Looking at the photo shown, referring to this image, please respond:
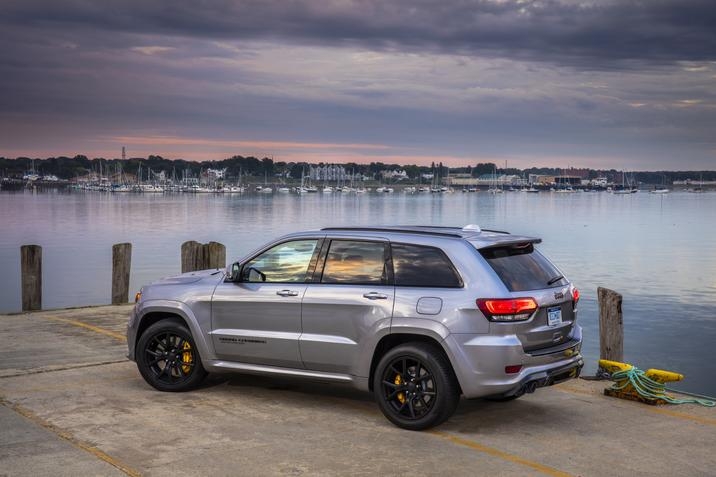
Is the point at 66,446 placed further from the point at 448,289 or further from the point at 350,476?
the point at 448,289

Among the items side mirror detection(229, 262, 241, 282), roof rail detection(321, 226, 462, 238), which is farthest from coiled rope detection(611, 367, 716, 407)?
side mirror detection(229, 262, 241, 282)

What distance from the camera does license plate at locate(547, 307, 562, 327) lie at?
7.70 meters

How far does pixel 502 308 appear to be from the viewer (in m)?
7.36

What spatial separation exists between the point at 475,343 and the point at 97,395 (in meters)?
3.88

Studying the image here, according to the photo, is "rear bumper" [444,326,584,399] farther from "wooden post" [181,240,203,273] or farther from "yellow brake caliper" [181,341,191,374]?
"wooden post" [181,240,203,273]

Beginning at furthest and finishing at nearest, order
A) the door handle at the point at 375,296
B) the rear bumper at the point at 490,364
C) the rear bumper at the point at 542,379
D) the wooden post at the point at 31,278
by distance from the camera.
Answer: the wooden post at the point at 31,278 < the door handle at the point at 375,296 < the rear bumper at the point at 542,379 < the rear bumper at the point at 490,364

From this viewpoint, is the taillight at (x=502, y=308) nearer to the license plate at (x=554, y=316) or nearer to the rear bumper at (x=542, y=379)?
the license plate at (x=554, y=316)

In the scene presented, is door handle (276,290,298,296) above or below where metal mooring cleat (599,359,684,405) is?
above

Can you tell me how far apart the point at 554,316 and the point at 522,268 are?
0.49 metres

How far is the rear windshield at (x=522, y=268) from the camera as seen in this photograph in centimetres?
765

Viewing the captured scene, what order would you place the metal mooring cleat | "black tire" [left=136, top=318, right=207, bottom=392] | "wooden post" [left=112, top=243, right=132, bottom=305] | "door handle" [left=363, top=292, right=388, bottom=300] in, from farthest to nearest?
"wooden post" [left=112, top=243, right=132, bottom=305]
"black tire" [left=136, top=318, right=207, bottom=392]
the metal mooring cleat
"door handle" [left=363, top=292, right=388, bottom=300]

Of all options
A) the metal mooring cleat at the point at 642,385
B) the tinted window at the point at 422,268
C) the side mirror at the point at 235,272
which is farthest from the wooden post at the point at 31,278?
the metal mooring cleat at the point at 642,385

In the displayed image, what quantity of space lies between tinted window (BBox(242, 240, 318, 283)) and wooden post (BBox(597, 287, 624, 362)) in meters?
3.73

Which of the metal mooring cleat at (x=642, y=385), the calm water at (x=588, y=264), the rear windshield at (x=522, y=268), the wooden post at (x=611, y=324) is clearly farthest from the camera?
the calm water at (x=588, y=264)
